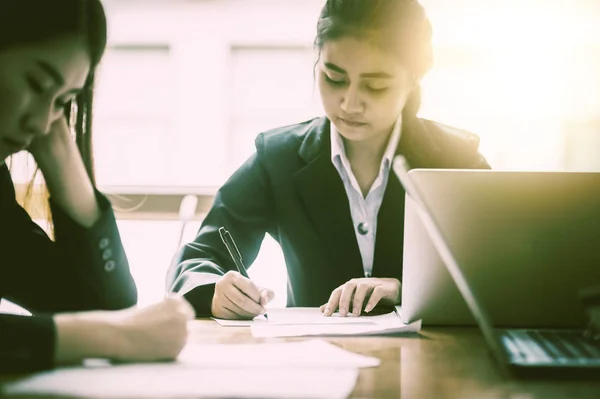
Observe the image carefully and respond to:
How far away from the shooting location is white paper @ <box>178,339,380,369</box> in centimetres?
71

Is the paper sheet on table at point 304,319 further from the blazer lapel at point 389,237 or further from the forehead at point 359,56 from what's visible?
the forehead at point 359,56

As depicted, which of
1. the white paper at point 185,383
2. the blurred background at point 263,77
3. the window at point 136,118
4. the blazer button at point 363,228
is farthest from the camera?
the window at point 136,118

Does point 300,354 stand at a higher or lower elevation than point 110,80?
lower

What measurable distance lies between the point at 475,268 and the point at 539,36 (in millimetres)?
2573

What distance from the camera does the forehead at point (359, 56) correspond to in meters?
1.29

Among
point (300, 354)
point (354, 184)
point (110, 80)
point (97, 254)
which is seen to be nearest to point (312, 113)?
point (110, 80)

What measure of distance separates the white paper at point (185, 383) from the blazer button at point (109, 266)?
0.34 metres

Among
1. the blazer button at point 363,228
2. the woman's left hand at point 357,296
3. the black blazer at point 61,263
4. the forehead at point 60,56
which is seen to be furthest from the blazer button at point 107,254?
the blazer button at point 363,228

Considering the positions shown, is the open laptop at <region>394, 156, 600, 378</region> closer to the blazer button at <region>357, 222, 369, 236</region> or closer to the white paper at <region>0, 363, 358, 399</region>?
the white paper at <region>0, 363, 358, 399</region>

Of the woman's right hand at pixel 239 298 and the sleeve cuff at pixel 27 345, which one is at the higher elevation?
the sleeve cuff at pixel 27 345

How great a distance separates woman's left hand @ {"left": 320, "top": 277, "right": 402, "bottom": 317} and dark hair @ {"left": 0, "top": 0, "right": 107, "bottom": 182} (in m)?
0.56

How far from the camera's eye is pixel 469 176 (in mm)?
840

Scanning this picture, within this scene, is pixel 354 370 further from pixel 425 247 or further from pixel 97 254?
pixel 97 254

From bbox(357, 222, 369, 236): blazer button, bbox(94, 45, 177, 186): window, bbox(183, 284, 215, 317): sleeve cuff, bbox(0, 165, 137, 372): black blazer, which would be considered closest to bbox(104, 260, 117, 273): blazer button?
bbox(0, 165, 137, 372): black blazer
